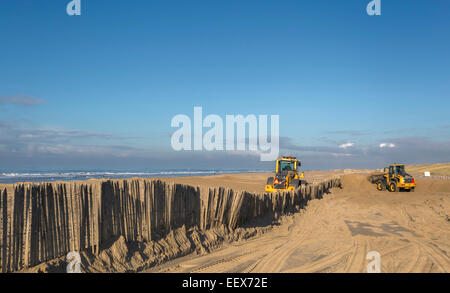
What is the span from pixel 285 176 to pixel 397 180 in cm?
Answer: 1184

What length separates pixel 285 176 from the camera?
18.7 metres

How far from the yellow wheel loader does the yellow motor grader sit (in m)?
9.69

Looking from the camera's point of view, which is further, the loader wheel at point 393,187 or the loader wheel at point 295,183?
the loader wheel at point 393,187

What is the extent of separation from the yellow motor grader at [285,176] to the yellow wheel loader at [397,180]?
31.8ft

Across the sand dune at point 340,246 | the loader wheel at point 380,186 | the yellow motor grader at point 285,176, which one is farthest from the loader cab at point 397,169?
the sand dune at point 340,246

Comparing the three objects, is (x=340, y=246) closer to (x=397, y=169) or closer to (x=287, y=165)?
(x=287, y=165)

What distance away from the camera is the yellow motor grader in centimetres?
1814

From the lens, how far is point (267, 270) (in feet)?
19.4

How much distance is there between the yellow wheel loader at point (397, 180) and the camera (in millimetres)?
24594

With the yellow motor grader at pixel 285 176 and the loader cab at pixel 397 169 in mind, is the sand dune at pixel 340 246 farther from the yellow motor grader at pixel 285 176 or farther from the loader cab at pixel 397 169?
the loader cab at pixel 397 169

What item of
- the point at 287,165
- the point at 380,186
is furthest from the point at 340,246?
the point at 380,186

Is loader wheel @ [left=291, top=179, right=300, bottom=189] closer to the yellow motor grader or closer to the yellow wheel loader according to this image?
the yellow motor grader

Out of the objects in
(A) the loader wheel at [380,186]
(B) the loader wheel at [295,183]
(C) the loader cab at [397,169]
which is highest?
(C) the loader cab at [397,169]

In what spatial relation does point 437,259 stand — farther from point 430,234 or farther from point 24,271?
point 24,271
